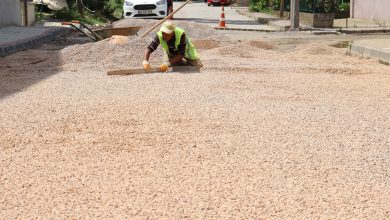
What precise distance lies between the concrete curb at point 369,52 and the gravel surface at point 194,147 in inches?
116

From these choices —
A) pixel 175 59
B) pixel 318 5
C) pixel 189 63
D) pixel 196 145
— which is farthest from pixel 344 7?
pixel 196 145

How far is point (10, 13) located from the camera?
23359 mm

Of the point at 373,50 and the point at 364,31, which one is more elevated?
the point at 373,50

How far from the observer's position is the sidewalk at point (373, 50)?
14.2 metres

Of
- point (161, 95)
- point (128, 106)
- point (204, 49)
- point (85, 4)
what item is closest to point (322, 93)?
point (161, 95)

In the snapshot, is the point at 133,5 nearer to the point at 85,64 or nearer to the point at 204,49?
the point at 204,49

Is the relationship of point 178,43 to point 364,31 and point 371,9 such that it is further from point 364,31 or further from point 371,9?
point 371,9

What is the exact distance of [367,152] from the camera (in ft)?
20.8

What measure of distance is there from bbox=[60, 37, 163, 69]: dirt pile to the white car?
1420cm

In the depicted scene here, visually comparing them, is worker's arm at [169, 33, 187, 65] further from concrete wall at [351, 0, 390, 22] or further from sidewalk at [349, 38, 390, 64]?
concrete wall at [351, 0, 390, 22]

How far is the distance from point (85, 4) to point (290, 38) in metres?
13.7

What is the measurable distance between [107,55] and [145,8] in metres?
15.3

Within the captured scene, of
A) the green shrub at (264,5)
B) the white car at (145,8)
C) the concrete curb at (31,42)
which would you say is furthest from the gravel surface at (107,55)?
the green shrub at (264,5)

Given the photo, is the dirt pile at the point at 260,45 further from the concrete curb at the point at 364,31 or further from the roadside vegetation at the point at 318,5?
the roadside vegetation at the point at 318,5
